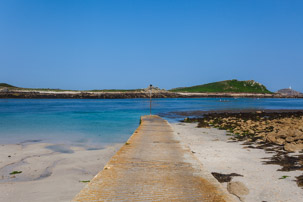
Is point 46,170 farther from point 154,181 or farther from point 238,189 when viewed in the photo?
point 238,189

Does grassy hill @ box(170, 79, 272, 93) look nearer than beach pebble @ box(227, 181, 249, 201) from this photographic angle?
No

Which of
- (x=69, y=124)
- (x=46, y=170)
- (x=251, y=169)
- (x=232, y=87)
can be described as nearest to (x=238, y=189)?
(x=251, y=169)

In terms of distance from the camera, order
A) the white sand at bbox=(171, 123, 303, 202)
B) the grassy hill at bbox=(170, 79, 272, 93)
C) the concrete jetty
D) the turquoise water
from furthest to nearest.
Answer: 1. the grassy hill at bbox=(170, 79, 272, 93)
2. the turquoise water
3. the white sand at bbox=(171, 123, 303, 202)
4. the concrete jetty

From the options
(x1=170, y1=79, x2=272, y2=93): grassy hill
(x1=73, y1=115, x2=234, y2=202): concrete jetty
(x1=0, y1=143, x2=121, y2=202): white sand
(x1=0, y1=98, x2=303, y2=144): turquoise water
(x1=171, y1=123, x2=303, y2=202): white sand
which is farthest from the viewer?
(x1=170, y1=79, x2=272, y2=93): grassy hill

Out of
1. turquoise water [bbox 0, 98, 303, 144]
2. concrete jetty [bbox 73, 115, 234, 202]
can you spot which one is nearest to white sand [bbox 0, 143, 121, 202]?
concrete jetty [bbox 73, 115, 234, 202]

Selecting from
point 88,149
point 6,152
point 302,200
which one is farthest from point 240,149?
point 6,152

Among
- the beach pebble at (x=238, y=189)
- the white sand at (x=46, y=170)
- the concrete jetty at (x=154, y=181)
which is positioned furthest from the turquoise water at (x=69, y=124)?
the beach pebble at (x=238, y=189)

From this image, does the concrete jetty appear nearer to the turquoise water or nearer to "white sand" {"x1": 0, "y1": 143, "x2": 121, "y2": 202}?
"white sand" {"x1": 0, "y1": 143, "x2": 121, "y2": 202}

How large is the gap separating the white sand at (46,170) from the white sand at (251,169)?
3880 millimetres

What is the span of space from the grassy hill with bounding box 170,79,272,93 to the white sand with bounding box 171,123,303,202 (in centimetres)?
15303

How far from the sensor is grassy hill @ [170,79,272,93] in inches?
6481

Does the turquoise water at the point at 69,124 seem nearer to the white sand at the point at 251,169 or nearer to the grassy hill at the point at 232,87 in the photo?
the white sand at the point at 251,169

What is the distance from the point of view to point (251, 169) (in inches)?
301

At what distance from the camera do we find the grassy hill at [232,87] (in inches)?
6481
